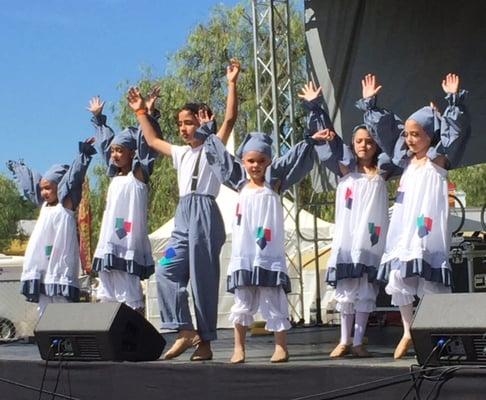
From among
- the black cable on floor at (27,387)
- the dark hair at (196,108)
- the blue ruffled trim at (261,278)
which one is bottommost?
the black cable on floor at (27,387)

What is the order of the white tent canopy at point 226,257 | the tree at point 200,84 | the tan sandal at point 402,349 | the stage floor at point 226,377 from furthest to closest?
1. the tree at point 200,84
2. the white tent canopy at point 226,257
3. the tan sandal at point 402,349
4. the stage floor at point 226,377

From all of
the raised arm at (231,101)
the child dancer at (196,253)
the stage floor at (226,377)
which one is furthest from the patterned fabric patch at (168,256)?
the raised arm at (231,101)

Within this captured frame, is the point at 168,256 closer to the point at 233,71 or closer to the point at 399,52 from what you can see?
the point at 233,71

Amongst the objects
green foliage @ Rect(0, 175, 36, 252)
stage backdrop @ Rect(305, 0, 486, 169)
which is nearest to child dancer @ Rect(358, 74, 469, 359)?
stage backdrop @ Rect(305, 0, 486, 169)

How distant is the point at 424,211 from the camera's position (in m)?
4.66

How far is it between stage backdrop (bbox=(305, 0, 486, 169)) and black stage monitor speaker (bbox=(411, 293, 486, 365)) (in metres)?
4.73

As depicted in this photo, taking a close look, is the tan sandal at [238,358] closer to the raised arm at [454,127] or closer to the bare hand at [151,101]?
the raised arm at [454,127]

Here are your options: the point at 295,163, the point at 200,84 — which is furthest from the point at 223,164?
the point at 200,84

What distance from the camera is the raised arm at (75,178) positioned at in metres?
6.08

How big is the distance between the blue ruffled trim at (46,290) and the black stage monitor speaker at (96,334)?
0.83 m

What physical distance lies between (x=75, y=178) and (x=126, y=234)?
0.67 meters

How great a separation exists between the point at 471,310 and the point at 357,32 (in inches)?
212

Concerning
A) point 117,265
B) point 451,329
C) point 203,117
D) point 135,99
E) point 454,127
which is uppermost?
point 135,99

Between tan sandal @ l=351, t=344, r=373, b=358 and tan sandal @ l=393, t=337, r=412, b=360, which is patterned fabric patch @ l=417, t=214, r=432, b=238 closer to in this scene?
tan sandal @ l=393, t=337, r=412, b=360
